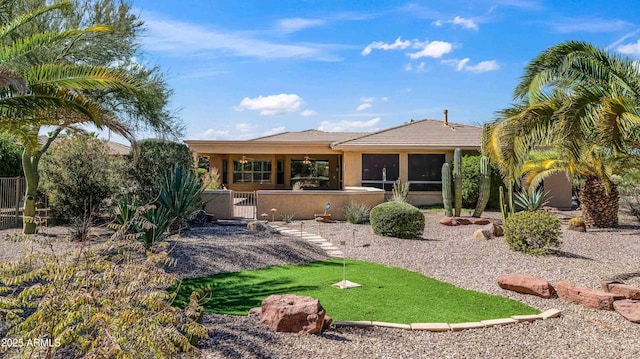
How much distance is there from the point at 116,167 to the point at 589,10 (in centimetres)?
1608

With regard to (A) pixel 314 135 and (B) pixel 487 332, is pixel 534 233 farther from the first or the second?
(A) pixel 314 135

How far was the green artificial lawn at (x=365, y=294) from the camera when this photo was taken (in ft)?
21.3

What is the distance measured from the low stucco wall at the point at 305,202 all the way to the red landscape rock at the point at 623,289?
10.9 m

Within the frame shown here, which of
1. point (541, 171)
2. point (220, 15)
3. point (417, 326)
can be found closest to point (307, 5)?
point (220, 15)

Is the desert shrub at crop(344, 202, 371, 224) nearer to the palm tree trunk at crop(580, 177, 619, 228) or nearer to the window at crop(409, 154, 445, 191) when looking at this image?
the window at crop(409, 154, 445, 191)

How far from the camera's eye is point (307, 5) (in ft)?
46.5

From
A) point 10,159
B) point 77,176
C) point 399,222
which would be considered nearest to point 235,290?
point 399,222

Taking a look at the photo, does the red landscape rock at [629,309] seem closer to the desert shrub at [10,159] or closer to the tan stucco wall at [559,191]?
the tan stucco wall at [559,191]

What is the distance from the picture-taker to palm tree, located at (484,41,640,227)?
795cm

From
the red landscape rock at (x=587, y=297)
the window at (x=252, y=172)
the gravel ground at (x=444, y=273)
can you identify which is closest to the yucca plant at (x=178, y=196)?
the gravel ground at (x=444, y=273)

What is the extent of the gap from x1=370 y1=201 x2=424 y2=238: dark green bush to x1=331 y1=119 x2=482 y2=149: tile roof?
28.0 ft

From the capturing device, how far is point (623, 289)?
7.62 meters

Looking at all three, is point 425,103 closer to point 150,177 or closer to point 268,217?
point 268,217

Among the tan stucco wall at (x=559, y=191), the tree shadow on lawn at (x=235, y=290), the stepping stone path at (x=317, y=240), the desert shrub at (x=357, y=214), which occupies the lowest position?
the tree shadow on lawn at (x=235, y=290)
